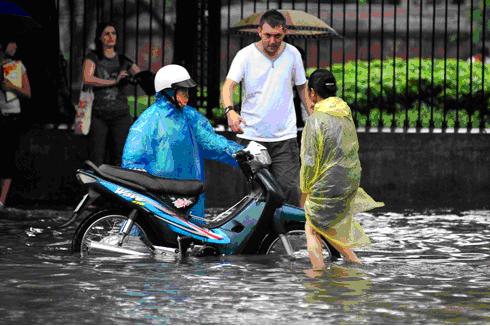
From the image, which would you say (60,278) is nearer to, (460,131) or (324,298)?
(324,298)

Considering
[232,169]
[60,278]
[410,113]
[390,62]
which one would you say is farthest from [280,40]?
→ [390,62]

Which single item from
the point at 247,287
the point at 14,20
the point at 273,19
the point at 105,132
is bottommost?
the point at 247,287

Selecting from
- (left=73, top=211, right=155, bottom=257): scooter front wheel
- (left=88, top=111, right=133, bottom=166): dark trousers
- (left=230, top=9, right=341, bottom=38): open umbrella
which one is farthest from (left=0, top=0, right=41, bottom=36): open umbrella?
(left=73, top=211, right=155, bottom=257): scooter front wheel

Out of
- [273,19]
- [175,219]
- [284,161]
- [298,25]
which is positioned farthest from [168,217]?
[298,25]

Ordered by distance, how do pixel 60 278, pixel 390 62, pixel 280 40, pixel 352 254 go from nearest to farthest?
pixel 60 278 < pixel 352 254 < pixel 280 40 < pixel 390 62

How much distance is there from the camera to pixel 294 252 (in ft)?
39.1

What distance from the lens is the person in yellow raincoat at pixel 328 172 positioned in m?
11.1

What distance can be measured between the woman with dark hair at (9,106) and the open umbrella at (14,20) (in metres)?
0.26

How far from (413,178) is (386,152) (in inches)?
15.8

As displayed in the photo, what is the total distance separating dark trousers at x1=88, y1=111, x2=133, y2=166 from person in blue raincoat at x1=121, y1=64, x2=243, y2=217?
4.07 m

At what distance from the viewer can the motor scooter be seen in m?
11.6

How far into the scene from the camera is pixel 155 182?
11.7m

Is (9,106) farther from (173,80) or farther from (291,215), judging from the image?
(291,215)

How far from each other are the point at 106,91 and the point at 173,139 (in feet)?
13.9
